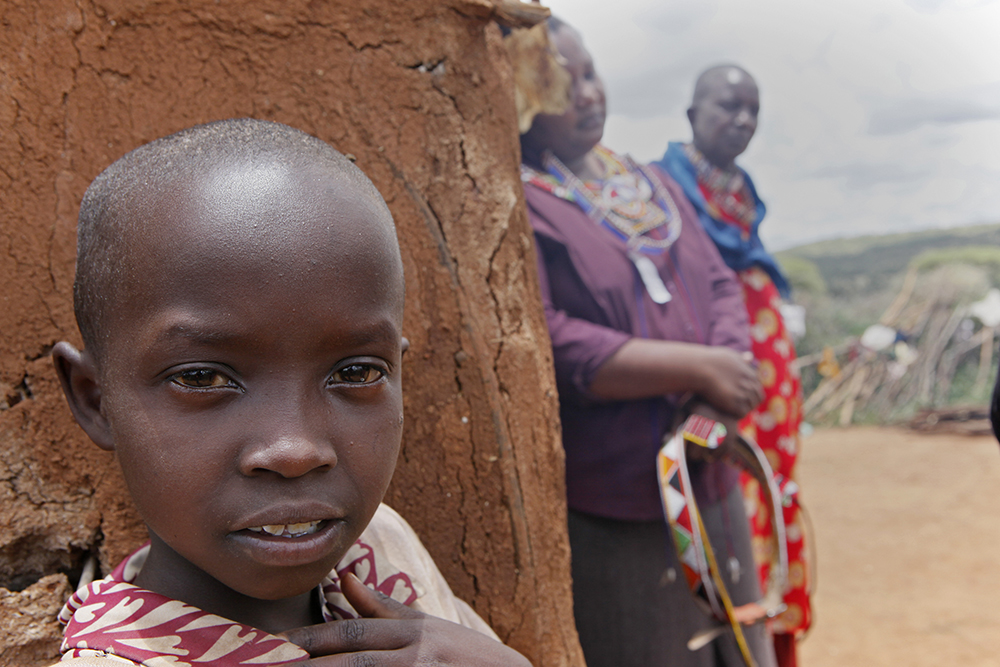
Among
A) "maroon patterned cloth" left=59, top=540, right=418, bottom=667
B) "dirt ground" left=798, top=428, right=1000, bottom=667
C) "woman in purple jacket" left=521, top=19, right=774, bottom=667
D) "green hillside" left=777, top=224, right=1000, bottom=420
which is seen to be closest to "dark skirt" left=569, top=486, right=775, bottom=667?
"woman in purple jacket" left=521, top=19, right=774, bottom=667

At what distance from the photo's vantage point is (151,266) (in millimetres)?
731

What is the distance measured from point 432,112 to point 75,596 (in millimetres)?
951

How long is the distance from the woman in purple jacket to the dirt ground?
7.60ft

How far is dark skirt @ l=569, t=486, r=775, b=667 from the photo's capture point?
2070 millimetres

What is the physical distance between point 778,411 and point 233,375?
236 centimetres

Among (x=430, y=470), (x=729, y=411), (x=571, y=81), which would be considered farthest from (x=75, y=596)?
(x=571, y=81)

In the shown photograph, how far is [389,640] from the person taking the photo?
89cm

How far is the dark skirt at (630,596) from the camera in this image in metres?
2.07

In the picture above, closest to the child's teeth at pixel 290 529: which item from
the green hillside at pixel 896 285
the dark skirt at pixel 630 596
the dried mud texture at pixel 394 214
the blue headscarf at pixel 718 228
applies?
the dried mud texture at pixel 394 214

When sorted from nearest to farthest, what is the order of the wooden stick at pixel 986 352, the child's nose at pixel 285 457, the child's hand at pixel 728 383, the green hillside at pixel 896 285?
the child's nose at pixel 285 457 < the child's hand at pixel 728 383 < the green hillside at pixel 896 285 < the wooden stick at pixel 986 352

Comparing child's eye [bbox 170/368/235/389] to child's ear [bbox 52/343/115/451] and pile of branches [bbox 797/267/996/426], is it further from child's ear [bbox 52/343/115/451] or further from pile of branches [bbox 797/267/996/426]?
pile of branches [bbox 797/267/996/426]

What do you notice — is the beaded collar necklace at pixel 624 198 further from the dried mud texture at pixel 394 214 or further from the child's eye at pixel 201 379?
the child's eye at pixel 201 379

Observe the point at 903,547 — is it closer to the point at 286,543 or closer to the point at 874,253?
the point at 874,253

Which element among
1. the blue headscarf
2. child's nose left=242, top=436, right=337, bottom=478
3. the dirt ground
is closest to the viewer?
child's nose left=242, top=436, right=337, bottom=478
